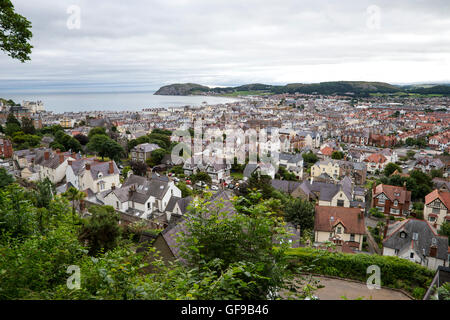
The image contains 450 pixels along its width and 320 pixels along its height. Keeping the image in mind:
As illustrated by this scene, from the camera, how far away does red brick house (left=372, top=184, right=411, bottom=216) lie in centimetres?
2905

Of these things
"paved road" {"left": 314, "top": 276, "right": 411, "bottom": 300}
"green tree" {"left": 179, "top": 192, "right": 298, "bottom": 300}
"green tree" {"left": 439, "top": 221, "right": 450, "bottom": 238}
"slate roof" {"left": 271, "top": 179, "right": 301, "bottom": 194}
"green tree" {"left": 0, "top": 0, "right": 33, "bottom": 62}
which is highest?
"green tree" {"left": 0, "top": 0, "right": 33, "bottom": 62}

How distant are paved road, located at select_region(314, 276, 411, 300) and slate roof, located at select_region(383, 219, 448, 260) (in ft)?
26.2

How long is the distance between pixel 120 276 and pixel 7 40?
7263 mm

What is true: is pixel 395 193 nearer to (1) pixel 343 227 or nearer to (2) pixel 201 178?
(1) pixel 343 227

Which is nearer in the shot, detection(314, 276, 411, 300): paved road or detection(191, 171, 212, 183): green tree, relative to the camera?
detection(314, 276, 411, 300): paved road

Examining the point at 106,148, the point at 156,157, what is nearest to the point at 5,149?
the point at 106,148

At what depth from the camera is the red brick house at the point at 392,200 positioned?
29047mm

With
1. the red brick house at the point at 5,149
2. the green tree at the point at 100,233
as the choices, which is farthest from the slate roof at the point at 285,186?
the red brick house at the point at 5,149

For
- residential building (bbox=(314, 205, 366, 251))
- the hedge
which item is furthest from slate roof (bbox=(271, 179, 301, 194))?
the hedge

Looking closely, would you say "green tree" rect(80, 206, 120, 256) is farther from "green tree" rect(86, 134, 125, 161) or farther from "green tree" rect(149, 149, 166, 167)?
"green tree" rect(149, 149, 166, 167)

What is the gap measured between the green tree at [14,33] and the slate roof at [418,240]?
826 inches
